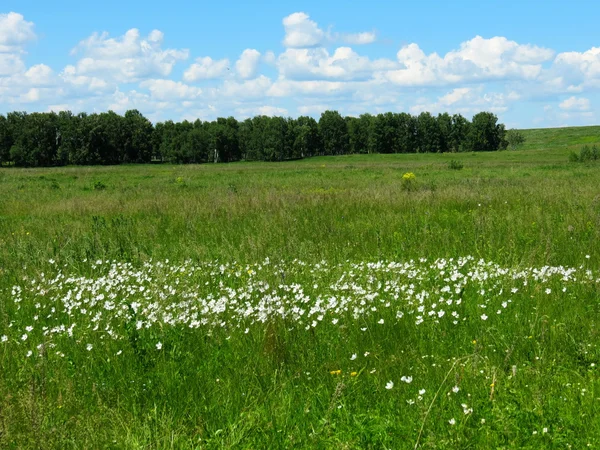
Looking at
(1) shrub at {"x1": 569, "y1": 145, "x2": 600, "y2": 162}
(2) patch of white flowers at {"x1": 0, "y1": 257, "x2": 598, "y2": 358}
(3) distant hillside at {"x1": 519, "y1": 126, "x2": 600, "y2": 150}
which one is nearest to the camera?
(2) patch of white flowers at {"x1": 0, "y1": 257, "x2": 598, "y2": 358}

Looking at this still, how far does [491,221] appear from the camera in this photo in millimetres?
10508

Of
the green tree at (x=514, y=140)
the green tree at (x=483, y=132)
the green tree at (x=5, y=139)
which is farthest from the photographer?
the green tree at (x=514, y=140)

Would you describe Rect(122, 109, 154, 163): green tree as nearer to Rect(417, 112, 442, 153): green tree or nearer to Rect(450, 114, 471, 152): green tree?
Rect(417, 112, 442, 153): green tree

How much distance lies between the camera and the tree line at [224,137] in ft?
340

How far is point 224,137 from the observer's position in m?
122

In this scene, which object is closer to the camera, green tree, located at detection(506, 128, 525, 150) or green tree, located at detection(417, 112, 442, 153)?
green tree, located at detection(417, 112, 442, 153)

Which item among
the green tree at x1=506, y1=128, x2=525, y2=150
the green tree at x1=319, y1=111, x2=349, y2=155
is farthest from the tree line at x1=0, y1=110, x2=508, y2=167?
the green tree at x1=506, y1=128, x2=525, y2=150

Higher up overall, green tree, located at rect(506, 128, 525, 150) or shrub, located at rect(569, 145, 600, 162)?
green tree, located at rect(506, 128, 525, 150)

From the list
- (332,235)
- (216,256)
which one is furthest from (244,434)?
(332,235)

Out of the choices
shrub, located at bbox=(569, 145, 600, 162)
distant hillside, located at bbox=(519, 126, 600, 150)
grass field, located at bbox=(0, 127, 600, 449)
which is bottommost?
grass field, located at bbox=(0, 127, 600, 449)

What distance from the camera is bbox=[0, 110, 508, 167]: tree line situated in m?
104

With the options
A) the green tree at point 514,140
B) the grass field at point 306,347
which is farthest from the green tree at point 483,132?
the grass field at point 306,347

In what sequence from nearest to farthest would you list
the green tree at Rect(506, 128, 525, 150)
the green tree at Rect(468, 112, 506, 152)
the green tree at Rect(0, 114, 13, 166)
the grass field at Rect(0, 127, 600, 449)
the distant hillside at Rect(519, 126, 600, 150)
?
1. the grass field at Rect(0, 127, 600, 449)
2. the distant hillside at Rect(519, 126, 600, 150)
3. the green tree at Rect(0, 114, 13, 166)
4. the green tree at Rect(468, 112, 506, 152)
5. the green tree at Rect(506, 128, 525, 150)

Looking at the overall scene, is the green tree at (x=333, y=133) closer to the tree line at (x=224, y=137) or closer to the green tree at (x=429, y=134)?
the tree line at (x=224, y=137)
